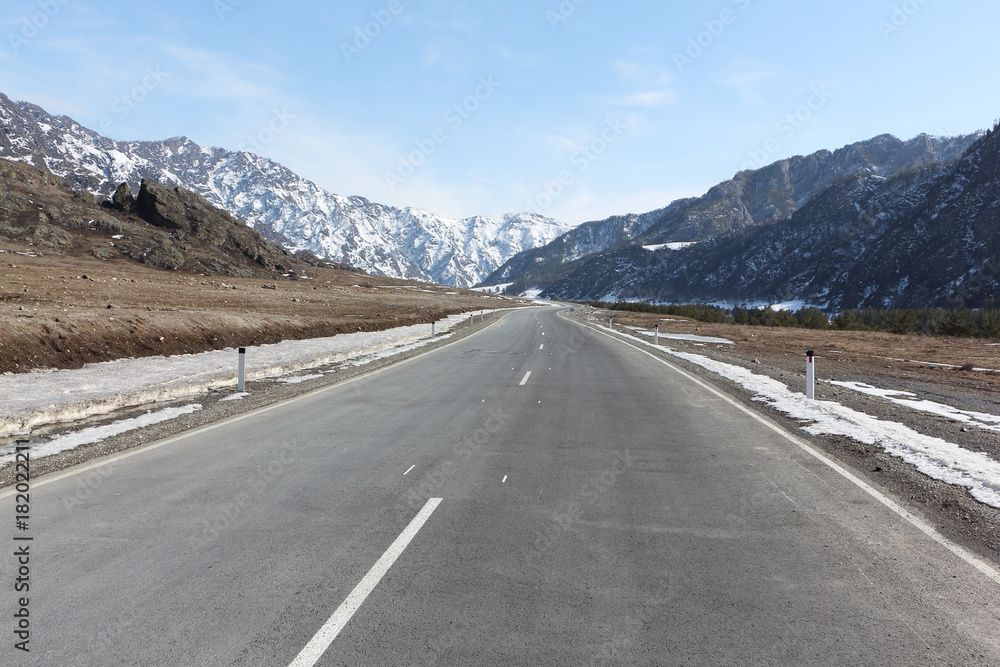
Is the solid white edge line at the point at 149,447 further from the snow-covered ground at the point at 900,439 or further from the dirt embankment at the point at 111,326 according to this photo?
the snow-covered ground at the point at 900,439

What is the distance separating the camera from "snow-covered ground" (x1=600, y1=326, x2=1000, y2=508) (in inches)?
243

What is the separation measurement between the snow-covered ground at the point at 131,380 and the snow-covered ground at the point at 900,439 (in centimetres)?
1165

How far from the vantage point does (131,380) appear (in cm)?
1334

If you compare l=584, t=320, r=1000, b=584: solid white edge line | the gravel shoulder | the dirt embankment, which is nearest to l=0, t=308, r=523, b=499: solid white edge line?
the dirt embankment

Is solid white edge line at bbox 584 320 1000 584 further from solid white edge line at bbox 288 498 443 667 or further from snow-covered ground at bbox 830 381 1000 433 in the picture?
solid white edge line at bbox 288 498 443 667

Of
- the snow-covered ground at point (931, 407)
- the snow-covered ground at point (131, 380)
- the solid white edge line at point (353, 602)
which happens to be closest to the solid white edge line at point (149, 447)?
the snow-covered ground at point (131, 380)

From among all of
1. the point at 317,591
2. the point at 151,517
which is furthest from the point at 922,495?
the point at 151,517

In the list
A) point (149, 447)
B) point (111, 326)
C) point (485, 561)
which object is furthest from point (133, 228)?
point (485, 561)

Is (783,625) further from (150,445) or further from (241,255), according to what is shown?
(241,255)

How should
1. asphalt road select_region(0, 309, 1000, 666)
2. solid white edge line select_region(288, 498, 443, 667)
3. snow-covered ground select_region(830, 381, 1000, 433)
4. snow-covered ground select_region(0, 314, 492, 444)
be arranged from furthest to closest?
snow-covered ground select_region(830, 381, 1000, 433) < snow-covered ground select_region(0, 314, 492, 444) < asphalt road select_region(0, 309, 1000, 666) < solid white edge line select_region(288, 498, 443, 667)

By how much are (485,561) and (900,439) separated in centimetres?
723

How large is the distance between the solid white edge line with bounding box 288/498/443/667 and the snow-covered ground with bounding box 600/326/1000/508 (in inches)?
229

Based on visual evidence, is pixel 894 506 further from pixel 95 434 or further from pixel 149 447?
pixel 95 434

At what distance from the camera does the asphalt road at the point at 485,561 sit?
3119 mm
